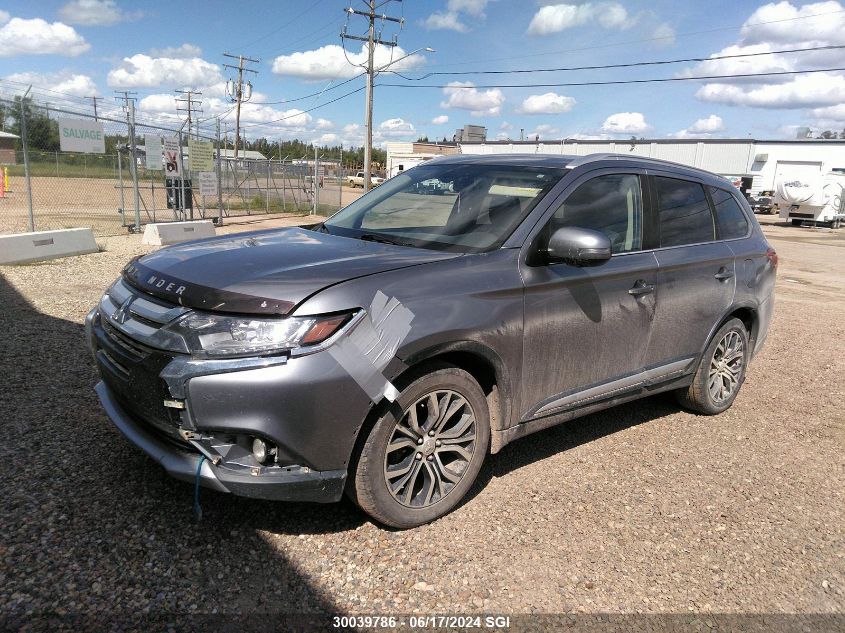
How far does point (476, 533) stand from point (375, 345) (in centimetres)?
115

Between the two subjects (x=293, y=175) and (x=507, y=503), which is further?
(x=293, y=175)

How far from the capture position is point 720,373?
15.9 ft

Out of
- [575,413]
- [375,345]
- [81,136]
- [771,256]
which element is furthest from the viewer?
[81,136]

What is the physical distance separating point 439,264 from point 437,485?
1.10m

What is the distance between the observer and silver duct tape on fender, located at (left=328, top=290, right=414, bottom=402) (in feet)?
8.48

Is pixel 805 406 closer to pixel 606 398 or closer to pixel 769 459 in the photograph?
Result: pixel 769 459

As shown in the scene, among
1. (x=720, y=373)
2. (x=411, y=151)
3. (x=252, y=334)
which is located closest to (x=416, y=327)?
(x=252, y=334)

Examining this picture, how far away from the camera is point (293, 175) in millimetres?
25516

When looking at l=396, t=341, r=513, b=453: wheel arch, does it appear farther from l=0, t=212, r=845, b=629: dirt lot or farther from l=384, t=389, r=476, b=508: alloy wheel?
l=0, t=212, r=845, b=629: dirt lot

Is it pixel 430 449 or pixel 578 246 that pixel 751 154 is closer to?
pixel 578 246

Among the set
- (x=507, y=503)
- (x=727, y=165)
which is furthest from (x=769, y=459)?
(x=727, y=165)

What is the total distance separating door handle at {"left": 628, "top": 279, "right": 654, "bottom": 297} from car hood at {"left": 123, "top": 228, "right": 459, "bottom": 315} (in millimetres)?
1278

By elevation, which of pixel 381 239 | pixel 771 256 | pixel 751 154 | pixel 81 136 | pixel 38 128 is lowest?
pixel 771 256

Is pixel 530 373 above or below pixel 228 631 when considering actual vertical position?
above
